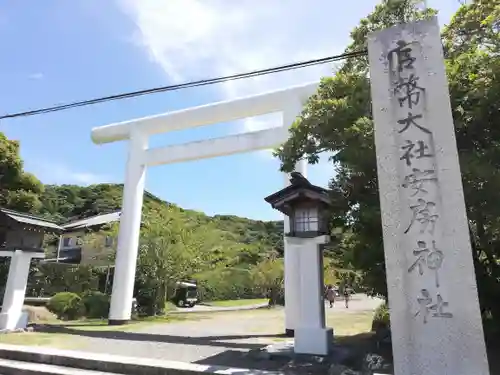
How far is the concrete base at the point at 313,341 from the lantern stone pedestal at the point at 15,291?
860 cm

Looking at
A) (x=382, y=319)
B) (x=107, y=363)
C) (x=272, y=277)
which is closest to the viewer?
(x=107, y=363)

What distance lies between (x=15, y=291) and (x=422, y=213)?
11.7 meters

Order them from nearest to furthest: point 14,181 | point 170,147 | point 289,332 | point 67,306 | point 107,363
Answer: point 107,363
point 289,332
point 170,147
point 67,306
point 14,181

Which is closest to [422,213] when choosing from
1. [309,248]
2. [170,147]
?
[309,248]

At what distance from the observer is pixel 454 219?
3.93 metres

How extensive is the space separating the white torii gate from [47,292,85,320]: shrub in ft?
14.6

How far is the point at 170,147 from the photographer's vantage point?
1337 centimetres

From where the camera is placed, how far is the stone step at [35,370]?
6233 millimetres

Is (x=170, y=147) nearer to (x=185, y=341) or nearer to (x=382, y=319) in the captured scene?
(x=185, y=341)

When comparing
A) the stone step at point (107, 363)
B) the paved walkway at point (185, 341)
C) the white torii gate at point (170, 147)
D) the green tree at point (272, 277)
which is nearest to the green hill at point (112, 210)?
the green tree at point (272, 277)

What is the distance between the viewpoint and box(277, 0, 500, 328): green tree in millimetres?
5539

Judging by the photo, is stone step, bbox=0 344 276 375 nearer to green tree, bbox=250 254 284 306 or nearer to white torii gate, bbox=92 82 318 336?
white torii gate, bbox=92 82 318 336

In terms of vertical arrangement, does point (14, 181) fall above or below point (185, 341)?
above

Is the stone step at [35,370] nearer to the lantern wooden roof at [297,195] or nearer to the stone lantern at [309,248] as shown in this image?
the stone lantern at [309,248]
